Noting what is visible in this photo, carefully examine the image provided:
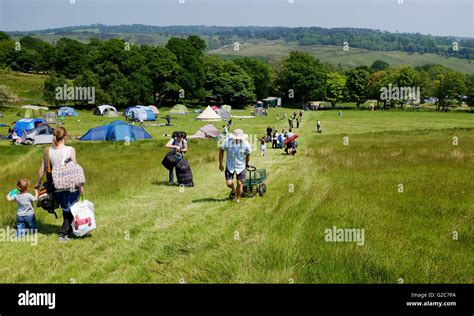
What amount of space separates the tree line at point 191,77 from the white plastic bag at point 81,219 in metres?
65.4

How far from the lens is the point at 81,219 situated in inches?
351

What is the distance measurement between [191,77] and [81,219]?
8379cm

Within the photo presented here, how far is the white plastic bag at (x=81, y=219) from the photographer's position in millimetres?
8883

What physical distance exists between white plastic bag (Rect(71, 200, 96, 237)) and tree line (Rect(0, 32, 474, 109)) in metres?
65.4

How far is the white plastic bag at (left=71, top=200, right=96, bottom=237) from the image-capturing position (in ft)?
29.1

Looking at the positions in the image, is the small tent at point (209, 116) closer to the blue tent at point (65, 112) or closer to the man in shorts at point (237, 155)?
the blue tent at point (65, 112)

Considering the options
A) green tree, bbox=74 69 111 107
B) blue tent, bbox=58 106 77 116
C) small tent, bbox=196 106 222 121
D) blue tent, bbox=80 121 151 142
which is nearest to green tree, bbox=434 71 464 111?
small tent, bbox=196 106 222 121

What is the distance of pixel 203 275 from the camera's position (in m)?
6.99

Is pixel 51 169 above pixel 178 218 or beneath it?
above

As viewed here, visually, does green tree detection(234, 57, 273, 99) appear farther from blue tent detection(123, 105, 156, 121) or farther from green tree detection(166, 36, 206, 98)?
blue tent detection(123, 105, 156, 121)

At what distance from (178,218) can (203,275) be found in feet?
12.9

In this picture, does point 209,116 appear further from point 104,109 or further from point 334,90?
point 334,90
